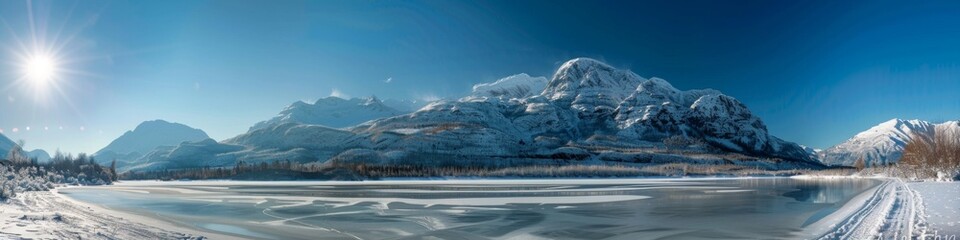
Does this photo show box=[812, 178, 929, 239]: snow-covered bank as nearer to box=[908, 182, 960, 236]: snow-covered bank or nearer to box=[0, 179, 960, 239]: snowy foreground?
box=[0, 179, 960, 239]: snowy foreground

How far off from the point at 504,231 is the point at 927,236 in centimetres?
1367

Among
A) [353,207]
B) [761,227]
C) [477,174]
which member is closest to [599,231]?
[761,227]

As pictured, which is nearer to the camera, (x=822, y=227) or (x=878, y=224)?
(x=878, y=224)

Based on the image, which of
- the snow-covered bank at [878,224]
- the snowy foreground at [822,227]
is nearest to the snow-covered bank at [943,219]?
the snowy foreground at [822,227]

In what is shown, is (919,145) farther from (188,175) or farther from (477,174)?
(188,175)

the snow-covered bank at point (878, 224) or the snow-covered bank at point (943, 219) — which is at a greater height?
the snow-covered bank at point (943, 219)

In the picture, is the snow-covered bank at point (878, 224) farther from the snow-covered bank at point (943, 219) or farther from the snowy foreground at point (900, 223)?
the snow-covered bank at point (943, 219)

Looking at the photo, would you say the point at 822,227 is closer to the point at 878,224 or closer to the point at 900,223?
the point at 878,224

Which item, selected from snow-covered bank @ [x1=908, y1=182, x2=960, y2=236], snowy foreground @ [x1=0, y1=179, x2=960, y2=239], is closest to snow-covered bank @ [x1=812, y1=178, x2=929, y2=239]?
snowy foreground @ [x1=0, y1=179, x2=960, y2=239]

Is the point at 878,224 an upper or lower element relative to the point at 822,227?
upper

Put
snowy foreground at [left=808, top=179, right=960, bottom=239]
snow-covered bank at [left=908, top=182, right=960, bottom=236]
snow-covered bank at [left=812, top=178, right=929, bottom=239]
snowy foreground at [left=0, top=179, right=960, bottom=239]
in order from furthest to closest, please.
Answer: snow-covered bank at [left=812, top=178, right=929, bottom=239], snowy foreground at [left=808, top=179, right=960, bottom=239], snow-covered bank at [left=908, top=182, right=960, bottom=236], snowy foreground at [left=0, top=179, right=960, bottom=239]

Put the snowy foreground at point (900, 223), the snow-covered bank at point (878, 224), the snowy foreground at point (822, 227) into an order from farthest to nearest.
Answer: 1. the snow-covered bank at point (878, 224)
2. the snowy foreground at point (900, 223)
3. the snowy foreground at point (822, 227)

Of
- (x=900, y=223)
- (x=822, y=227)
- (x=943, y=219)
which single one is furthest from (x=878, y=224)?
(x=943, y=219)

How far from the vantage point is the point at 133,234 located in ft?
62.7
